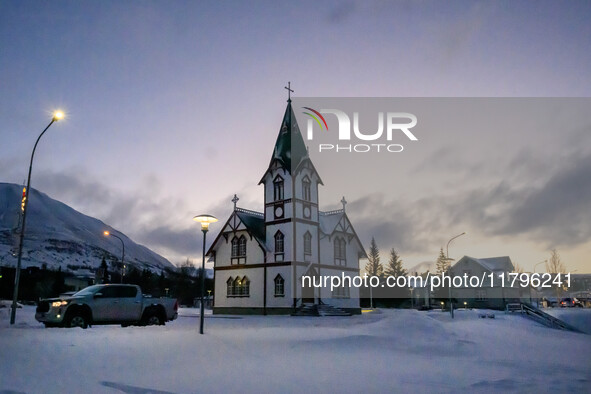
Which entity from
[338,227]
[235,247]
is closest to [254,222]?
[235,247]

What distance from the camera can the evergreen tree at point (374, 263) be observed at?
392 ft

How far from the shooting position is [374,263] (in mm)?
121875

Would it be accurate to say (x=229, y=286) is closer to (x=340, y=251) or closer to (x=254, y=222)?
(x=254, y=222)

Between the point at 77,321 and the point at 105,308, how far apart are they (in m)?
1.13

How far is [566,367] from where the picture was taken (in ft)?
35.8

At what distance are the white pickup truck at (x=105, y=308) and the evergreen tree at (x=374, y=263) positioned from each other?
10279 centimetres

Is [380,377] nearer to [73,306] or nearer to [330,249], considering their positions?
[73,306]

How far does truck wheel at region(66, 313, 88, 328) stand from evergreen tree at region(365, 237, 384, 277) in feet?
347

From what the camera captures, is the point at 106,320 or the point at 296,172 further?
the point at 296,172

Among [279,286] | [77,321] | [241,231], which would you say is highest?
[241,231]

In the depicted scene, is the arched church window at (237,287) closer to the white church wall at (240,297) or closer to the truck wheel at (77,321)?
the white church wall at (240,297)

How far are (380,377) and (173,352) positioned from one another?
16.1ft

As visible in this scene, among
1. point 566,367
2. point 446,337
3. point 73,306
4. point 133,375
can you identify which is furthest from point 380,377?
point 73,306

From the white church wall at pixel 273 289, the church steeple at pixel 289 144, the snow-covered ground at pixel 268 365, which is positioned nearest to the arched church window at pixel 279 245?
the white church wall at pixel 273 289
